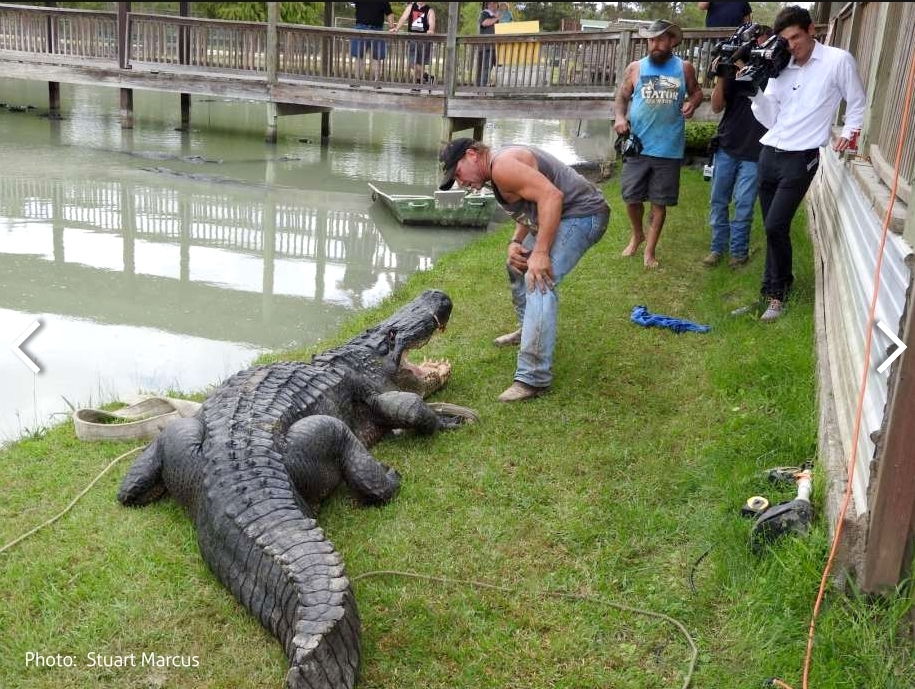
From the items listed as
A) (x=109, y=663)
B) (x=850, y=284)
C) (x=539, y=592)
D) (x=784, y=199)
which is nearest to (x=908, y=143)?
(x=850, y=284)

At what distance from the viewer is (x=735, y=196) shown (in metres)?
6.42

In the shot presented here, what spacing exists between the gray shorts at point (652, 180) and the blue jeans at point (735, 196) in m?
0.32

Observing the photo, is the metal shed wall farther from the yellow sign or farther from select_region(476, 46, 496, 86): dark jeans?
select_region(476, 46, 496, 86): dark jeans

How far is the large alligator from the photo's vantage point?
246 centimetres

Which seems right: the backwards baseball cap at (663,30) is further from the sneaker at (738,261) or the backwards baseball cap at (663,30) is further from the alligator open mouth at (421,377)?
the alligator open mouth at (421,377)

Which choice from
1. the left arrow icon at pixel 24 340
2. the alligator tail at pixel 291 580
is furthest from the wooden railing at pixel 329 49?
the alligator tail at pixel 291 580

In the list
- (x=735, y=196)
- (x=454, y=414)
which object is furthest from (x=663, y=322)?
(x=454, y=414)

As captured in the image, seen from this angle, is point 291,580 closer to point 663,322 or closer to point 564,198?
point 564,198

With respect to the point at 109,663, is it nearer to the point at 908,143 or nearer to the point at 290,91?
the point at 908,143

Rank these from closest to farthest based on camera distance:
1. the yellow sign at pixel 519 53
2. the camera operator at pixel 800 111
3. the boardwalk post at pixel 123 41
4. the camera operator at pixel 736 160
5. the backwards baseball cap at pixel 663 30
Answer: the camera operator at pixel 800 111
the camera operator at pixel 736 160
the backwards baseball cap at pixel 663 30
the yellow sign at pixel 519 53
the boardwalk post at pixel 123 41

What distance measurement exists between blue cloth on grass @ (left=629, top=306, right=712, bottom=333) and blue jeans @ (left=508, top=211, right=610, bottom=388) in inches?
48.0

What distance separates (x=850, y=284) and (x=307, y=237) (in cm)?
615

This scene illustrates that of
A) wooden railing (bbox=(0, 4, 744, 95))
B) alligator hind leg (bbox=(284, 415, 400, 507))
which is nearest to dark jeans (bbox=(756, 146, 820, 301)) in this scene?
alligator hind leg (bbox=(284, 415, 400, 507))

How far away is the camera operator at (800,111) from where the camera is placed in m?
4.79
